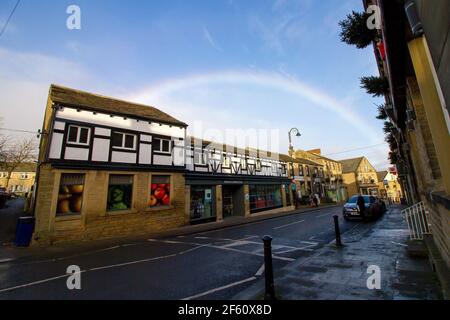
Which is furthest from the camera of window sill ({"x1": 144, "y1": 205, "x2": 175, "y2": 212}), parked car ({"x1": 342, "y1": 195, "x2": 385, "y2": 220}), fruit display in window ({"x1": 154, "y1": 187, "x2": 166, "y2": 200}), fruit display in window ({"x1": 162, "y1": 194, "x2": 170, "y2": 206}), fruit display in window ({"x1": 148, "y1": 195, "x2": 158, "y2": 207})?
fruit display in window ({"x1": 162, "y1": 194, "x2": 170, "y2": 206})

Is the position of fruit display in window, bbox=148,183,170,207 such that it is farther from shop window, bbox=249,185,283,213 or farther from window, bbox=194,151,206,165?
shop window, bbox=249,185,283,213

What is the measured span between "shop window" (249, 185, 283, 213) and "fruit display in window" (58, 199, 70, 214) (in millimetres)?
15971

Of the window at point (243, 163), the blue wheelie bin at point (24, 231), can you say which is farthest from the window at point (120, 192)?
the window at point (243, 163)

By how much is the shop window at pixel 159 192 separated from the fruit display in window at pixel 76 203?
12.5 feet

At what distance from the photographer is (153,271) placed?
19.1 ft

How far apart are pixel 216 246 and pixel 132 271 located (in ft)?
12.2

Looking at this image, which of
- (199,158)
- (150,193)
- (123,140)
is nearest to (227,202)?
(199,158)

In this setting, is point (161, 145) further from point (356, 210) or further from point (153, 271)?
point (356, 210)

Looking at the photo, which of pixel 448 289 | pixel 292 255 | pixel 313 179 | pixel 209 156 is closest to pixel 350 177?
pixel 313 179

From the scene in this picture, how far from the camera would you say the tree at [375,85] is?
6129 millimetres

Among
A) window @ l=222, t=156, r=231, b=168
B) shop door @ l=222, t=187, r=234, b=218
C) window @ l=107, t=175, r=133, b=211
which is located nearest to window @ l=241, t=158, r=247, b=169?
window @ l=222, t=156, r=231, b=168

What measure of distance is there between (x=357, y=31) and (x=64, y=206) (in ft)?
46.7

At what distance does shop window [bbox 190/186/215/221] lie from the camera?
17.2 metres

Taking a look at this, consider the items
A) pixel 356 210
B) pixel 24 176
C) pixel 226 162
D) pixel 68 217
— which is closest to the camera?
pixel 68 217
